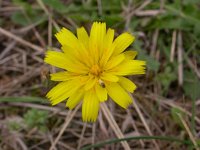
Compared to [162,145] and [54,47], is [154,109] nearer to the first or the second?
[162,145]

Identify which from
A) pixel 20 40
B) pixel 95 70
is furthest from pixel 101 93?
pixel 20 40

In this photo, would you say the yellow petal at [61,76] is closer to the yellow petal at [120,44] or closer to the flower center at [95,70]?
the flower center at [95,70]

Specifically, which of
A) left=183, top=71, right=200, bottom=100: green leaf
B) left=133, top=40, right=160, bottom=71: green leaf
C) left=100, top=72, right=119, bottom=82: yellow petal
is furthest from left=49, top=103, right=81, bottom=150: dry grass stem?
left=183, top=71, right=200, bottom=100: green leaf

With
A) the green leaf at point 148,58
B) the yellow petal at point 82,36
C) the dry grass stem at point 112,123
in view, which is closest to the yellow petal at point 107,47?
the yellow petal at point 82,36

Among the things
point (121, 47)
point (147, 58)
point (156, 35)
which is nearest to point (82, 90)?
point (121, 47)

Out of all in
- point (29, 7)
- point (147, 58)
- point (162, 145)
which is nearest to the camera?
point (162, 145)

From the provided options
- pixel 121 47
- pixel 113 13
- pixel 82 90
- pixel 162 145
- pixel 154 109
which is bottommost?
pixel 162 145

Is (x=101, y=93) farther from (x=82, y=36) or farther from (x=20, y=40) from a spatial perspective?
(x=20, y=40)
